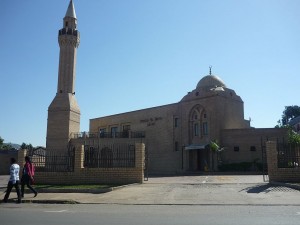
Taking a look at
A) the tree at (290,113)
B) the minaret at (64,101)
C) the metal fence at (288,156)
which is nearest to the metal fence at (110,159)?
the metal fence at (288,156)

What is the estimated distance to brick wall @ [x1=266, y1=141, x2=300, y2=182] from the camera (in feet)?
57.6

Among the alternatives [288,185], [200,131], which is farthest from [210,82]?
[288,185]

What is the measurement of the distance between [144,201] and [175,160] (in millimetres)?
28174

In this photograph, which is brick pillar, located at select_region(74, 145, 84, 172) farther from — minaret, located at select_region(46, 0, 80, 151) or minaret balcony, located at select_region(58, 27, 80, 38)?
minaret balcony, located at select_region(58, 27, 80, 38)

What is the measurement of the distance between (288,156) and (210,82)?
81.8 ft

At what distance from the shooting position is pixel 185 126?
3972 cm

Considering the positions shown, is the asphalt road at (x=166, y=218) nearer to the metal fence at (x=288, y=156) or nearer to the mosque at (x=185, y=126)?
the metal fence at (x=288, y=156)

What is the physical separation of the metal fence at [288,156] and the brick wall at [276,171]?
42 centimetres

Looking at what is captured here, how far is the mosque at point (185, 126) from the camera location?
3572cm

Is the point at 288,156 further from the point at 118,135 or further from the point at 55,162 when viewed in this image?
the point at 118,135

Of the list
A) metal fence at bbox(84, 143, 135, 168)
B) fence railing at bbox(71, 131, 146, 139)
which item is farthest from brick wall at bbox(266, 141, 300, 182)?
fence railing at bbox(71, 131, 146, 139)

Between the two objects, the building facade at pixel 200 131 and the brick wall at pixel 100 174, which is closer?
the brick wall at pixel 100 174

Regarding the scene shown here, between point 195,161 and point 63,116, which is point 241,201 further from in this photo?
point 63,116

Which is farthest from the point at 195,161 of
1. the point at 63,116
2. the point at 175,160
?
the point at 63,116
